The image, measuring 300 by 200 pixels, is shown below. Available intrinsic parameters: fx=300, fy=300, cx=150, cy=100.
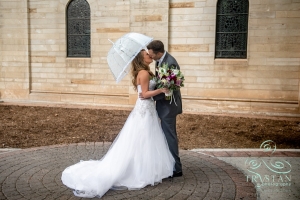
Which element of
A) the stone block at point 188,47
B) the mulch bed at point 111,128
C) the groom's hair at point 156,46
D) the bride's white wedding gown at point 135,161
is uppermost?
the stone block at point 188,47

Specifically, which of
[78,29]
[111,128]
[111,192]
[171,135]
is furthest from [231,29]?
[111,192]

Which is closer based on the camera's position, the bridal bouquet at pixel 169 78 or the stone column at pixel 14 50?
the bridal bouquet at pixel 169 78

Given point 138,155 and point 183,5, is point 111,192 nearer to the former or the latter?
point 138,155

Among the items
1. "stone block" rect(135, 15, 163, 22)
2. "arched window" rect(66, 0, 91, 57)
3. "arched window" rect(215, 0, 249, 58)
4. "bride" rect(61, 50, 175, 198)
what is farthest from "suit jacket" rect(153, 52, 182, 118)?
"arched window" rect(66, 0, 91, 57)

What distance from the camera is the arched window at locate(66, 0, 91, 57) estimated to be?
42.6ft

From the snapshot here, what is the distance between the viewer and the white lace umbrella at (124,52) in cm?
429

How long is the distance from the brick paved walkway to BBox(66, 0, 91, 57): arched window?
7.63 m

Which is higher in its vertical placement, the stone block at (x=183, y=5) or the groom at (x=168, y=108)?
the stone block at (x=183, y=5)

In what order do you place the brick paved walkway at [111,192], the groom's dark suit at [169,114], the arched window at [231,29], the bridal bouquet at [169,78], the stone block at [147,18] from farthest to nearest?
the stone block at [147,18], the arched window at [231,29], the groom's dark suit at [169,114], the bridal bouquet at [169,78], the brick paved walkway at [111,192]

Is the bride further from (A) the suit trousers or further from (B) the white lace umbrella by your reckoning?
(B) the white lace umbrella

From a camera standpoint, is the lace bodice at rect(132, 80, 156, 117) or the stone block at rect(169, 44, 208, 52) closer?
the lace bodice at rect(132, 80, 156, 117)

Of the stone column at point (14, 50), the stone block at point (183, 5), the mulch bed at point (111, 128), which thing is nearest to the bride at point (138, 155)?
the mulch bed at point (111, 128)

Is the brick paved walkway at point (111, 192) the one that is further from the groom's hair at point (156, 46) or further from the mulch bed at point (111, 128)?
the groom's hair at point (156, 46)

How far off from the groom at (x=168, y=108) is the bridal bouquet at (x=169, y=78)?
0.21m
